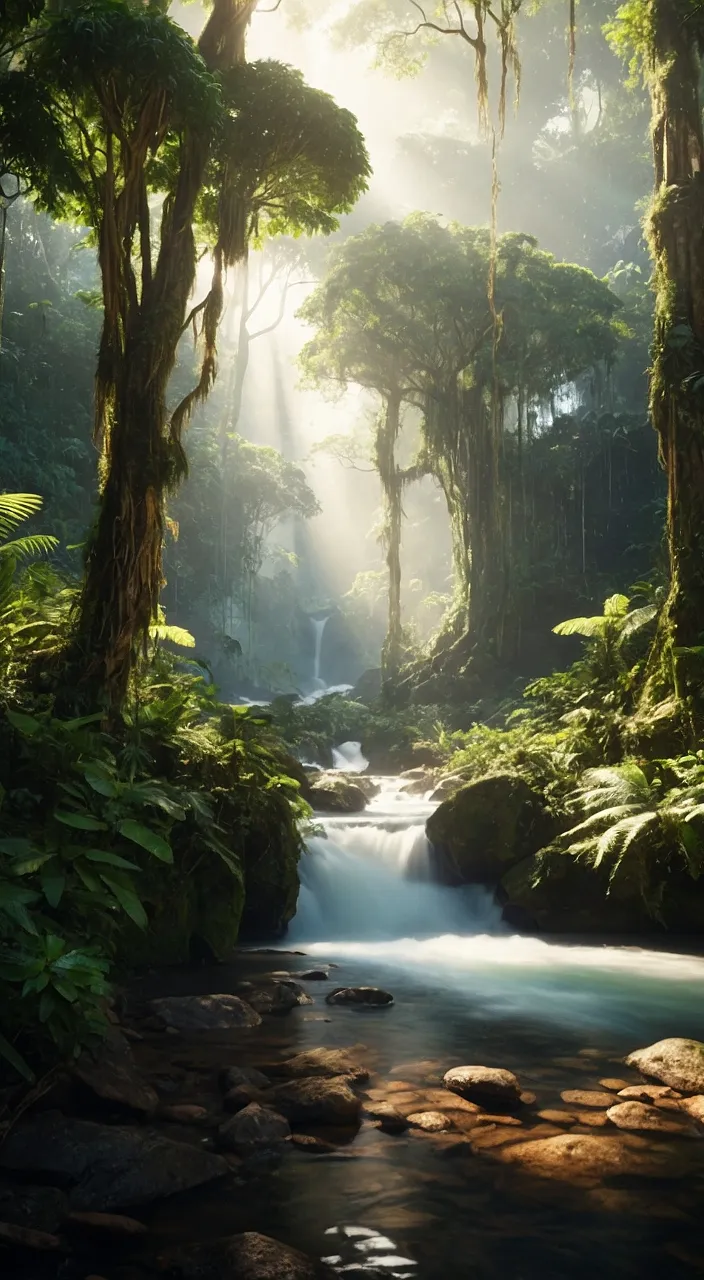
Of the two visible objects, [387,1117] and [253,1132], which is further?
[387,1117]

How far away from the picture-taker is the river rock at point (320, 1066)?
16.6 feet

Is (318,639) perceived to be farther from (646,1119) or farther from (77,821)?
(646,1119)

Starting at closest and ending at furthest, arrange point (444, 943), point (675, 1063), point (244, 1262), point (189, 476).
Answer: point (244, 1262) → point (675, 1063) → point (444, 943) → point (189, 476)

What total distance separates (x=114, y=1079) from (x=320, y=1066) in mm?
1281

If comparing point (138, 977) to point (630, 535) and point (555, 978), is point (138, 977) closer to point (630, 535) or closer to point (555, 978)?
point (555, 978)

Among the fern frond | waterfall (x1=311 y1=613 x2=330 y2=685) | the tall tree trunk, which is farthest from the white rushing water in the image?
waterfall (x1=311 y1=613 x2=330 y2=685)

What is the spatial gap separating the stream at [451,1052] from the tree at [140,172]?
355 centimetres

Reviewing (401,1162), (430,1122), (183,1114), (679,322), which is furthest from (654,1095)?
(679,322)

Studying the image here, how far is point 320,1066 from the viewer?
511 centimetres

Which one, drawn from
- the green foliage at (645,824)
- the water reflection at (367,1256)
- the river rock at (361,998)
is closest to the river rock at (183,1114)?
the water reflection at (367,1256)

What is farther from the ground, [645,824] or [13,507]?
[13,507]

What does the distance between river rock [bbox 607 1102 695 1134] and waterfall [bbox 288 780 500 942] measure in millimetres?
5863

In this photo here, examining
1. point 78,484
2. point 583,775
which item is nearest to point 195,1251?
point 583,775

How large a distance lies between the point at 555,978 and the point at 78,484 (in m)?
20.2
